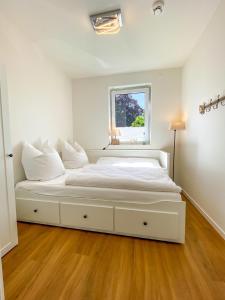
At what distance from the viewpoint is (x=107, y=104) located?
11.7ft

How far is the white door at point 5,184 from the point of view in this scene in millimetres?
1432

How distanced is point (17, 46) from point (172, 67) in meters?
2.66

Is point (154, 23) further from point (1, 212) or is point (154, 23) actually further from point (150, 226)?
point (1, 212)

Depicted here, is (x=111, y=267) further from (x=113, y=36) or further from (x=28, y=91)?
(x=113, y=36)

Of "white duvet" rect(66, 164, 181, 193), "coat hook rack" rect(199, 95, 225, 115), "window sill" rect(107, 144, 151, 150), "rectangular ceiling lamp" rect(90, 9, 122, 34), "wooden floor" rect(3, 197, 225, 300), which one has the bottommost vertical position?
"wooden floor" rect(3, 197, 225, 300)

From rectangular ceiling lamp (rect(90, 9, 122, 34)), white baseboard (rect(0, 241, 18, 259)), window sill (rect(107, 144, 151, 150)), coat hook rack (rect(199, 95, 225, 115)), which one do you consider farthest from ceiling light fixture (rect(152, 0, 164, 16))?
white baseboard (rect(0, 241, 18, 259))

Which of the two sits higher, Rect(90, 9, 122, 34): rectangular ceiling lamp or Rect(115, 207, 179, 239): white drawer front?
Rect(90, 9, 122, 34): rectangular ceiling lamp

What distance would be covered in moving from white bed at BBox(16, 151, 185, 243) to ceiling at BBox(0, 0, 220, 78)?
1923mm

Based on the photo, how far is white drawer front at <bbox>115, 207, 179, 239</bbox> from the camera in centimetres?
160

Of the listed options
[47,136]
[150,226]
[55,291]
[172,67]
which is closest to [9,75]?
[47,136]

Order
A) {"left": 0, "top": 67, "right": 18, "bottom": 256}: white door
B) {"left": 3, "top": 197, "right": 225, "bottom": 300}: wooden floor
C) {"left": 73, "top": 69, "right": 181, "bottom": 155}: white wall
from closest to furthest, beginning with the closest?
{"left": 3, "top": 197, "right": 225, "bottom": 300}: wooden floor → {"left": 0, "top": 67, "right": 18, "bottom": 256}: white door → {"left": 73, "top": 69, "right": 181, "bottom": 155}: white wall

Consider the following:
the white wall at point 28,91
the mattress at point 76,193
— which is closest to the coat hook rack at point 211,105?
the mattress at point 76,193

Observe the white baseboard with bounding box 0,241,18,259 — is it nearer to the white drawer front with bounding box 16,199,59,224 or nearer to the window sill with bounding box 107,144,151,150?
the white drawer front with bounding box 16,199,59,224

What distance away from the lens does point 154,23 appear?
1937 mm
